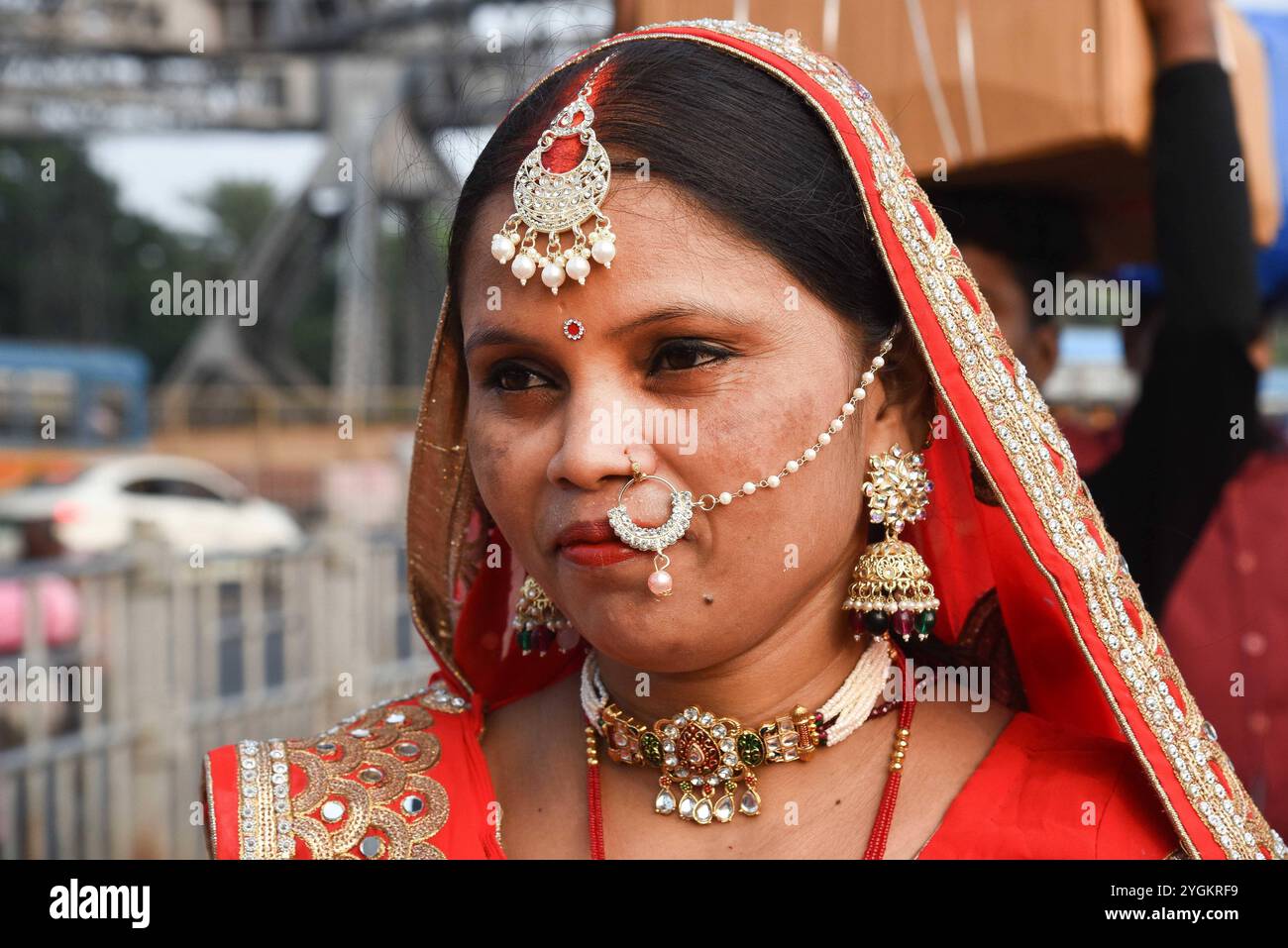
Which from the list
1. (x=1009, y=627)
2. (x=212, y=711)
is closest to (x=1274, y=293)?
(x=1009, y=627)

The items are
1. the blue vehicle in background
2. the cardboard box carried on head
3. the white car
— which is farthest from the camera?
the blue vehicle in background

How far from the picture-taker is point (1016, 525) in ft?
4.85

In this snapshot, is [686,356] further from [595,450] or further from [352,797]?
[352,797]

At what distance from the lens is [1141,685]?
147 cm

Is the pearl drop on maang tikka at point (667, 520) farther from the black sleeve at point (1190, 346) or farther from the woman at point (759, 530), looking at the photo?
the black sleeve at point (1190, 346)

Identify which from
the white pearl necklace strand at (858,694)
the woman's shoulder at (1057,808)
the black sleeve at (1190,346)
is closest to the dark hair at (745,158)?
the white pearl necklace strand at (858,694)

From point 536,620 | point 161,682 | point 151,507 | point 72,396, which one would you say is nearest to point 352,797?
point 536,620

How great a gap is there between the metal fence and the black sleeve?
325 centimetres

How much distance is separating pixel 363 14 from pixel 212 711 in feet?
65.1

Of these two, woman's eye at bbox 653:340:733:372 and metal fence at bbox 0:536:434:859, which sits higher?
woman's eye at bbox 653:340:733:372

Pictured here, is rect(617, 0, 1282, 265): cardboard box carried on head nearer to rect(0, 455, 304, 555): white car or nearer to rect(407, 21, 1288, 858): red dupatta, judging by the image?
rect(407, 21, 1288, 858): red dupatta

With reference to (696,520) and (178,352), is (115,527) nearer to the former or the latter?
(696,520)

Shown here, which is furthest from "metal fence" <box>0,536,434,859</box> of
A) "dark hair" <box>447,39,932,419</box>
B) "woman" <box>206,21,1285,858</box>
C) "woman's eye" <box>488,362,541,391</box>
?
"dark hair" <box>447,39,932,419</box>

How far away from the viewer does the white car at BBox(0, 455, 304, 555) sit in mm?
11430
